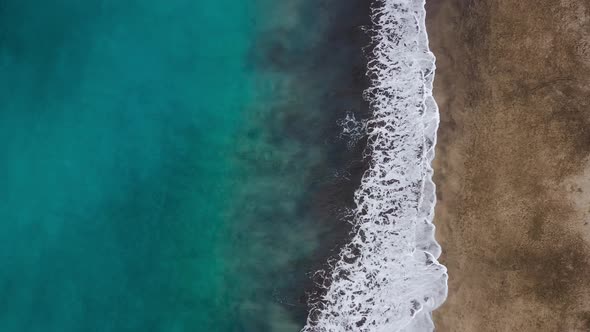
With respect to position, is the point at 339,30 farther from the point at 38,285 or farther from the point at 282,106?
the point at 38,285

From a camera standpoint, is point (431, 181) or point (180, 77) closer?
point (431, 181)

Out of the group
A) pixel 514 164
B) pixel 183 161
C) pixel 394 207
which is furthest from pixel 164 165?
pixel 514 164

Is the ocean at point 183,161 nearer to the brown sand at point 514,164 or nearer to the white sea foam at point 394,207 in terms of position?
the white sea foam at point 394,207

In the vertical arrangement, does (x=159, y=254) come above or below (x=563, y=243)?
below

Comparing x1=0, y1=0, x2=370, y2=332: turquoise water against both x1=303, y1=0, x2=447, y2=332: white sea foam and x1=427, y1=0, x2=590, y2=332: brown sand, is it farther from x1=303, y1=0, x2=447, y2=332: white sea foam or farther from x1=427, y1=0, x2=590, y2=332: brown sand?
x1=427, y1=0, x2=590, y2=332: brown sand

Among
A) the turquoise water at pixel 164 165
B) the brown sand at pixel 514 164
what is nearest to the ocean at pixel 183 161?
the turquoise water at pixel 164 165

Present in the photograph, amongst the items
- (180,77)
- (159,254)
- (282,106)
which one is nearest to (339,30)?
(282,106)

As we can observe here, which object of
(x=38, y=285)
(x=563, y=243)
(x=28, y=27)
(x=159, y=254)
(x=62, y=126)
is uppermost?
(x=28, y=27)
